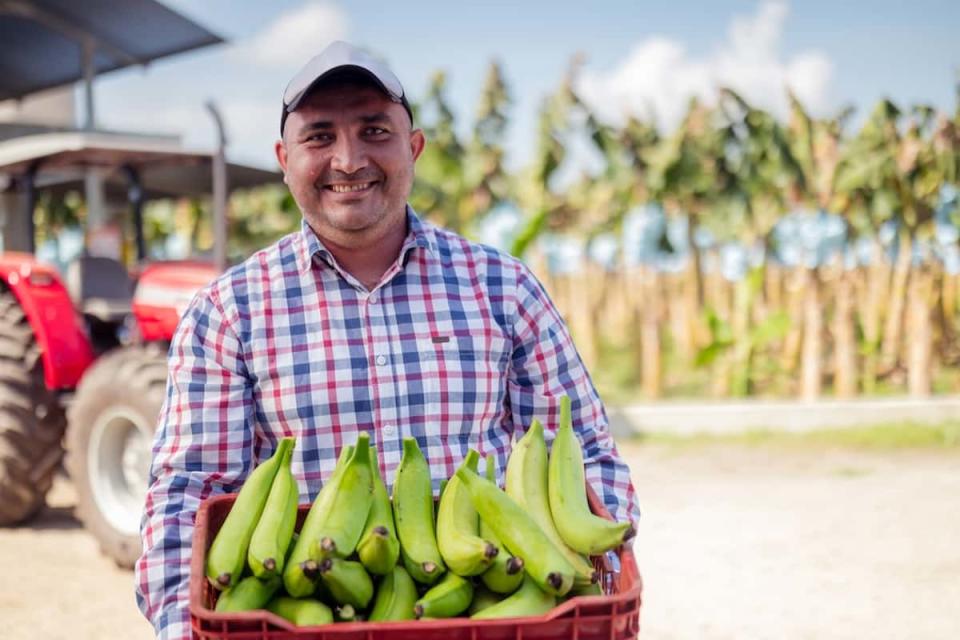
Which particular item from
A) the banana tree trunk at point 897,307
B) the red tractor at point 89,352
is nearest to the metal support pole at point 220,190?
the red tractor at point 89,352

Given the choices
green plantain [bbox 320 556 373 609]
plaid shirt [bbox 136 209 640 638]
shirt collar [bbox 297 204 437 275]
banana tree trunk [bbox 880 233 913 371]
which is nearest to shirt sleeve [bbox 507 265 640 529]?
plaid shirt [bbox 136 209 640 638]

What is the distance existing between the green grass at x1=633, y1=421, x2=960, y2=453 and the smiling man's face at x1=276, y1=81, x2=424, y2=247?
8.00 meters

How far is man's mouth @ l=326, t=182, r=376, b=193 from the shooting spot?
202 cm

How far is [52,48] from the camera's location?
835cm

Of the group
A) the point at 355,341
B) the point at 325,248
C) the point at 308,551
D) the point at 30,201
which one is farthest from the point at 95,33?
the point at 308,551

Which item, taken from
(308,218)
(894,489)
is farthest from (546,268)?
(308,218)

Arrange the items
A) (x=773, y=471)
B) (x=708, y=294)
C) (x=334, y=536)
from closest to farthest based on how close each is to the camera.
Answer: (x=334, y=536), (x=773, y=471), (x=708, y=294)

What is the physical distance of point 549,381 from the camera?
2.17 meters

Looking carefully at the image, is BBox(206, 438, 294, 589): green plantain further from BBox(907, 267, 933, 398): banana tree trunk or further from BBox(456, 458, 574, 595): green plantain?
BBox(907, 267, 933, 398): banana tree trunk

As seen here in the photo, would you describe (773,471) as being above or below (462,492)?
below

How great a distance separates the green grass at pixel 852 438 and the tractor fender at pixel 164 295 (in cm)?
529

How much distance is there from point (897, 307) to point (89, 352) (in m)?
9.47

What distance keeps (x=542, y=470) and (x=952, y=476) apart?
715 cm

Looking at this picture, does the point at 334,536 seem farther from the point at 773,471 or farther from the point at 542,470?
the point at 773,471
